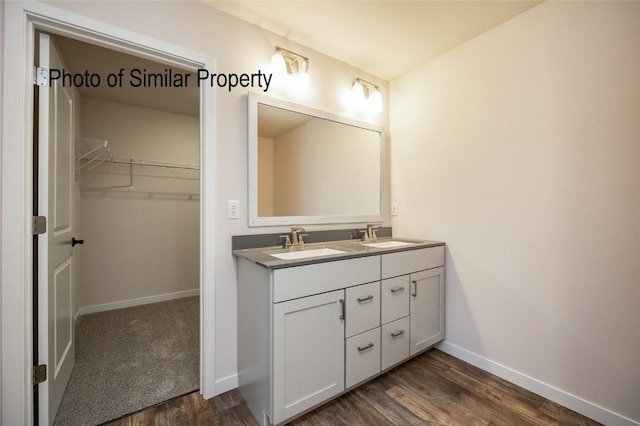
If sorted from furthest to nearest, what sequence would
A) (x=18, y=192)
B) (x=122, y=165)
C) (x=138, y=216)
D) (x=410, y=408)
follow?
(x=138, y=216), (x=122, y=165), (x=410, y=408), (x=18, y=192)

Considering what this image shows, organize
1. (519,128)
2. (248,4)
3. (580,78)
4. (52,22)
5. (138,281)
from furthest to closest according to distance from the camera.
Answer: (138,281), (519,128), (248,4), (580,78), (52,22)

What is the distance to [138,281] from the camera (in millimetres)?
3170

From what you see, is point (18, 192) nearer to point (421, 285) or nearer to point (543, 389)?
point (421, 285)

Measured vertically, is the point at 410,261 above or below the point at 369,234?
below

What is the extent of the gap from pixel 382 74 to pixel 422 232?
1415 millimetres

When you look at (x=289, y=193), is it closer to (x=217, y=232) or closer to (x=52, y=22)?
(x=217, y=232)

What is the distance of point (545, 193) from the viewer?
165 cm

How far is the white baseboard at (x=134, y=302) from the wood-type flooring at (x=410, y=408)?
197cm

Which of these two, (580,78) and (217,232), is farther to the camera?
(217,232)

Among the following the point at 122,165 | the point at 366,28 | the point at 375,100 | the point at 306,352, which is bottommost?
the point at 306,352

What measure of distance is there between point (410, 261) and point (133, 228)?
2993 millimetres

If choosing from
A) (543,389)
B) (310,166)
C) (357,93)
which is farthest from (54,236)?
(543,389)

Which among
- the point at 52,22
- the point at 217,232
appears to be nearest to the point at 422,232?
the point at 217,232

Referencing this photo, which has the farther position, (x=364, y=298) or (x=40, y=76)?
(x=364, y=298)
